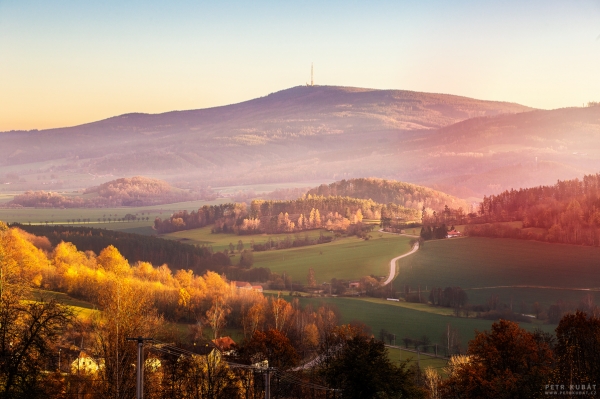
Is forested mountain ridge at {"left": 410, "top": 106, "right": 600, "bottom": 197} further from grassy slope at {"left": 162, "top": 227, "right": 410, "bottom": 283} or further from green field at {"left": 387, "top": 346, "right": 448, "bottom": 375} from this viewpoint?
green field at {"left": 387, "top": 346, "right": 448, "bottom": 375}

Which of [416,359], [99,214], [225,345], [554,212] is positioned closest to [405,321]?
[416,359]

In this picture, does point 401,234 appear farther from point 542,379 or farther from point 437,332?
point 542,379

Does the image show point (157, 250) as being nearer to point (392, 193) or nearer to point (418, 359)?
point (418, 359)

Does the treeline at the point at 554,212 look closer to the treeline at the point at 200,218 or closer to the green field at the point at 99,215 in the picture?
the treeline at the point at 200,218

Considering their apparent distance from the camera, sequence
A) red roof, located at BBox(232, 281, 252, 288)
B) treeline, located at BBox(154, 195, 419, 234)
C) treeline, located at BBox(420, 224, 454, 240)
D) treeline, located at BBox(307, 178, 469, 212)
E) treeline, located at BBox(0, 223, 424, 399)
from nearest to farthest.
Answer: treeline, located at BBox(0, 223, 424, 399)
red roof, located at BBox(232, 281, 252, 288)
treeline, located at BBox(420, 224, 454, 240)
treeline, located at BBox(154, 195, 419, 234)
treeline, located at BBox(307, 178, 469, 212)

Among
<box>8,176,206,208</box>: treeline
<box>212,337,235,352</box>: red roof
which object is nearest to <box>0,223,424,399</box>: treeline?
<box>212,337,235,352</box>: red roof

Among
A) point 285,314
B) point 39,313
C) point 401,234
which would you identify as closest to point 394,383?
point 39,313
